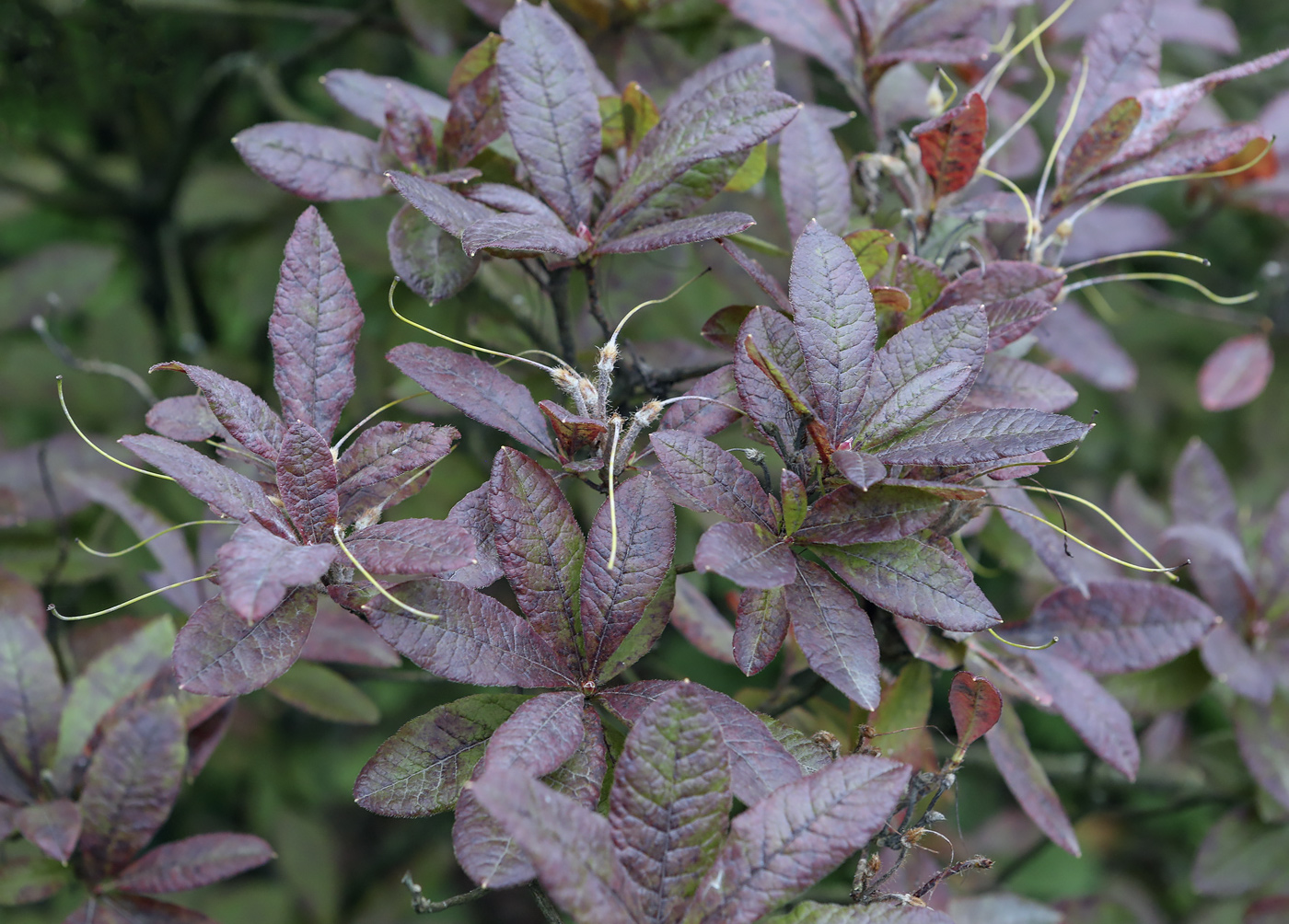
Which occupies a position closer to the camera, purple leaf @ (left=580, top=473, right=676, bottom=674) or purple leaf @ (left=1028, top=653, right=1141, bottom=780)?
purple leaf @ (left=580, top=473, right=676, bottom=674)

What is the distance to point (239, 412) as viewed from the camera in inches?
30.5

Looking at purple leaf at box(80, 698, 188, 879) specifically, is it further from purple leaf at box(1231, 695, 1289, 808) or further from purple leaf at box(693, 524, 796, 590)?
purple leaf at box(1231, 695, 1289, 808)

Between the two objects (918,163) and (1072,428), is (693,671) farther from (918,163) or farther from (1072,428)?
(1072,428)

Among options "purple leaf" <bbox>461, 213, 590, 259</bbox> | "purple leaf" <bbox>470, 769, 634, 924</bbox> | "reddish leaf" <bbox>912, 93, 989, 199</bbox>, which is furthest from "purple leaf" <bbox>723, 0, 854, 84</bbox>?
"purple leaf" <bbox>470, 769, 634, 924</bbox>

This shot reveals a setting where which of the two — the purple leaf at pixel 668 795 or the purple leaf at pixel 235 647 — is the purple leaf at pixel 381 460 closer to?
the purple leaf at pixel 235 647

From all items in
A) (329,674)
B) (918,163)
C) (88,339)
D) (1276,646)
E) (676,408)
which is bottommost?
(1276,646)

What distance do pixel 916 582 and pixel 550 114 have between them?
0.54 m

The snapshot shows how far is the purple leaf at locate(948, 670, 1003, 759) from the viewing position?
757 millimetres

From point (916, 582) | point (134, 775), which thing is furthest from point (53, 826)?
point (916, 582)

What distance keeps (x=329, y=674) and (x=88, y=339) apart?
1037mm

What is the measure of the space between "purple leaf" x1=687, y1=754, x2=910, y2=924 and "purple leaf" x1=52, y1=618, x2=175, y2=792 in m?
0.79

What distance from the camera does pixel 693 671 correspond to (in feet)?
6.45

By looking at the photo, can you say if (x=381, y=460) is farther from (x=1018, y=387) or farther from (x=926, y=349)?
(x=1018, y=387)

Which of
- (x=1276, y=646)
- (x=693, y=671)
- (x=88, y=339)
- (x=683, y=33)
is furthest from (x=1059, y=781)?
(x=88, y=339)
